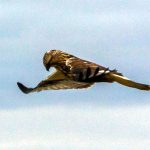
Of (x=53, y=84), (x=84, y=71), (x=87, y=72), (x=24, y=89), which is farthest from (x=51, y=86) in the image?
(x=87, y=72)

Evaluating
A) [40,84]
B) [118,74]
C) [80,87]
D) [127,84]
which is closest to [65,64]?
[80,87]

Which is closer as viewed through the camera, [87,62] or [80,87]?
[87,62]

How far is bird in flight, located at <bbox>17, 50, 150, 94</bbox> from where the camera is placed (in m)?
9.95

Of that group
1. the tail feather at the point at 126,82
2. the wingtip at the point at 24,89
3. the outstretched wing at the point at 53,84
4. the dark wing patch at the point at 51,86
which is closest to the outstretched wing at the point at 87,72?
the tail feather at the point at 126,82

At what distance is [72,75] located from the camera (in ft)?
37.0

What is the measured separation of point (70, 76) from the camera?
11664 mm

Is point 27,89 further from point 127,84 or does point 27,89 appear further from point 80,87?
point 127,84

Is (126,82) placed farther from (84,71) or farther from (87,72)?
(84,71)

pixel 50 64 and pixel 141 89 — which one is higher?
pixel 50 64

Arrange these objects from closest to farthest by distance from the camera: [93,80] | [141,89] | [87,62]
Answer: [141,89]
[93,80]
[87,62]

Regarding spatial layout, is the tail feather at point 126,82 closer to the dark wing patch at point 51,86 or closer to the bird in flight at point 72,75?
the bird in flight at point 72,75

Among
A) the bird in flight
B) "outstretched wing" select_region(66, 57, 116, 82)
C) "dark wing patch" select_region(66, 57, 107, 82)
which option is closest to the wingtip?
the bird in flight

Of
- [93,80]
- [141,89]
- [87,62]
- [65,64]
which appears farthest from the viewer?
[65,64]

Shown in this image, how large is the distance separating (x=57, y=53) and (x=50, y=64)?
73cm
